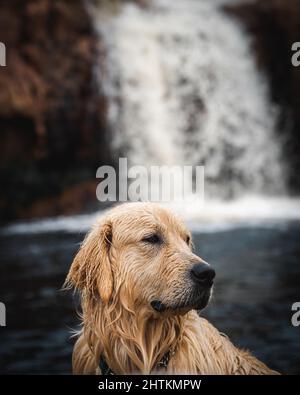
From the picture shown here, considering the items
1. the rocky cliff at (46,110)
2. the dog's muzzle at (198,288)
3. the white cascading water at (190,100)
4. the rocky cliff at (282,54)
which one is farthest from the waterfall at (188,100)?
the dog's muzzle at (198,288)

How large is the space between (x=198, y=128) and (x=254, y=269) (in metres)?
7.63

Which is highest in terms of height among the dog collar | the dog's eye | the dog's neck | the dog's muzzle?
the dog's eye

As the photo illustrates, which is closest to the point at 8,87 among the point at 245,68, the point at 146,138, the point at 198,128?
the point at 146,138

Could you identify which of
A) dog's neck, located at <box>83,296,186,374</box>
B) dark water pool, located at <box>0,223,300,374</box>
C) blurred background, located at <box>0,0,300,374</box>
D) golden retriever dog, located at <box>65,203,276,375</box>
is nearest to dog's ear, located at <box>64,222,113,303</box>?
golden retriever dog, located at <box>65,203,276,375</box>

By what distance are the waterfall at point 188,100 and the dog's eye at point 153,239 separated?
37.3 feet

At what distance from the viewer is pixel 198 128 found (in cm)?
1431

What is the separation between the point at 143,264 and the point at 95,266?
20cm

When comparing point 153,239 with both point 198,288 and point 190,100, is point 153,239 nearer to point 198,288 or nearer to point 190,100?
point 198,288

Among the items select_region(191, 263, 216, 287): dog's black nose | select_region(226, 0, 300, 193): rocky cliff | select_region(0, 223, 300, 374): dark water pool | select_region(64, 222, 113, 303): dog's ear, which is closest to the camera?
select_region(191, 263, 216, 287): dog's black nose

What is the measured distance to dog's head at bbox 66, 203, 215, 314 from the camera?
7.43ft

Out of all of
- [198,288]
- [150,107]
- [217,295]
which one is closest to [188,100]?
[150,107]

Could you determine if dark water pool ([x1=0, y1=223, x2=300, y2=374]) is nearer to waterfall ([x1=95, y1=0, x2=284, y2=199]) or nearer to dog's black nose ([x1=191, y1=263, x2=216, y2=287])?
dog's black nose ([x1=191, y1=263, x2=216, y2=287])

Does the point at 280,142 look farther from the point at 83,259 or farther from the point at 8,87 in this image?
the point at 83,259

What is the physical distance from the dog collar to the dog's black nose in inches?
15.0
